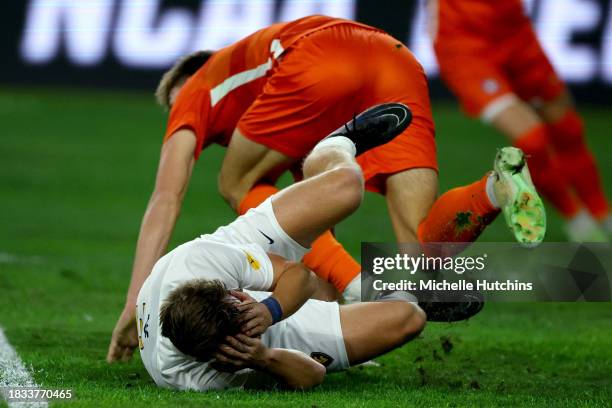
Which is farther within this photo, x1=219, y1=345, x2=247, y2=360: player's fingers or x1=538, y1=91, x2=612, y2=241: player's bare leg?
x1=538, y1=91, x2=612, y2=241: player's bare leg

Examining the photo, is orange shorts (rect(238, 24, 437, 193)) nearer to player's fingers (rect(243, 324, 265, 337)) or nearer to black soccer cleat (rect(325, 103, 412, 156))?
black soccer cleat (rect(325, 103, 412, 156))

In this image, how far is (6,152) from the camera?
50.0 feet

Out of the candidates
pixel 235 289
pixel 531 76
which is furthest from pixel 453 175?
pixel 235 289

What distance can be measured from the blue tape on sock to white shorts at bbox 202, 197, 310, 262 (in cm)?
33

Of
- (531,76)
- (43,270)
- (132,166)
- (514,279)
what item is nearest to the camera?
(514,279)

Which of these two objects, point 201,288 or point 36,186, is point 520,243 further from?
point 36,186

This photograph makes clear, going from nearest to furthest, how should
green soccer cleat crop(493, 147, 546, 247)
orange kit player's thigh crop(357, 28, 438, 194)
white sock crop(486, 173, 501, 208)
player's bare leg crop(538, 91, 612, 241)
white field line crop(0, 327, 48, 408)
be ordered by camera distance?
white field line crop(0, 327, 48, 408) → green soccer cleat crop(493, 147, 546, 247) → white sock crop(486, 173, 501, 208) → orange kit player's thigh crop(357, 28, 438, 194) → player's bare leg crop(538, 91, 612, 241)

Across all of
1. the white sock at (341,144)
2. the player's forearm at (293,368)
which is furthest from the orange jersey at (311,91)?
the player's forearm at (293,368)

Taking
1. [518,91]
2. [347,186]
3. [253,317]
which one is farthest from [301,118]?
[518,91]

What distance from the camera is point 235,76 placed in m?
6.24

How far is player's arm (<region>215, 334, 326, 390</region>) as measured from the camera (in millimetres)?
4258

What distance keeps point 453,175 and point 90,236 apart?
4463 millimetres

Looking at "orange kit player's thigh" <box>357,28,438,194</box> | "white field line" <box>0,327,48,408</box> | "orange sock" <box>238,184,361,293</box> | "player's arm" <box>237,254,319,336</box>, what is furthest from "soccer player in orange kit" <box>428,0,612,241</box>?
"white field line" <box>0,327,48,408</box>

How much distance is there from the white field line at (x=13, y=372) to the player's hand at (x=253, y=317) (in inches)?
29.2
